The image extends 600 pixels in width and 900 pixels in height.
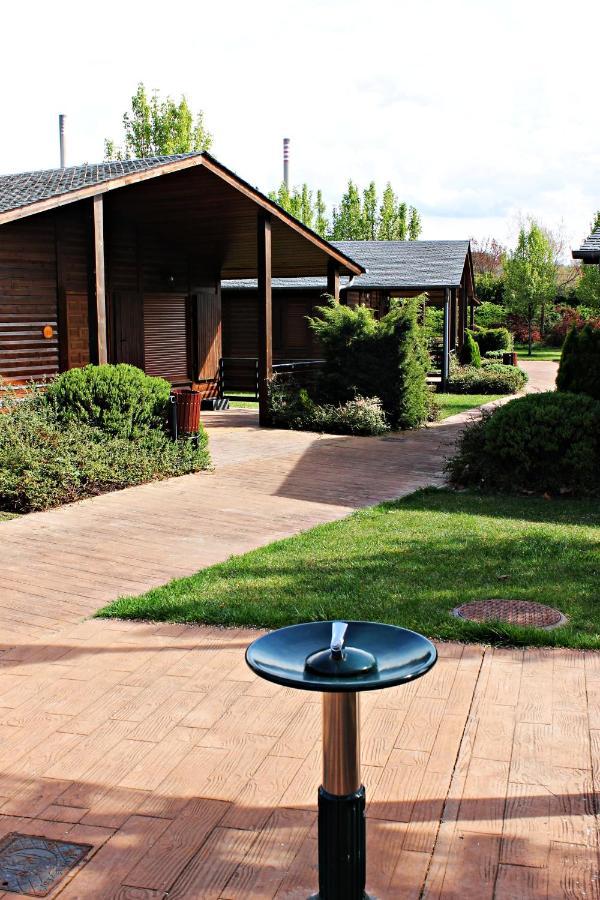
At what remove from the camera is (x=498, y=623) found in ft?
18.0

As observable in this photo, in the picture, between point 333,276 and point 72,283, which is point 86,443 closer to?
point 72,283

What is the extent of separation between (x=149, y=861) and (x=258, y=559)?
167 inches

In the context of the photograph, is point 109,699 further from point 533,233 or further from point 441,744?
point 533,233

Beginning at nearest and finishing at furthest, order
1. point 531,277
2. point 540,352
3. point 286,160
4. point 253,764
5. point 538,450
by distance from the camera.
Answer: point 253,764, point 538,450, point 531,277, point 540,352, point 286,160

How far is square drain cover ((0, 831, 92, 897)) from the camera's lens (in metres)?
3.05

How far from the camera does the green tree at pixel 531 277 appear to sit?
50000 millimetres

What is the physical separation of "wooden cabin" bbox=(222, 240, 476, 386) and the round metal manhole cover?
822 inches

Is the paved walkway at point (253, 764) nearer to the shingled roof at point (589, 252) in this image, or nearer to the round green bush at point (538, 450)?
the round green bush at point (538, 450)

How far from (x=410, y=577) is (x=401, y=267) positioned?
2412 centimetres

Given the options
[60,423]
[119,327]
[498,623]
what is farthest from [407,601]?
[119,327]

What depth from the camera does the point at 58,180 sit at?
14828 mm

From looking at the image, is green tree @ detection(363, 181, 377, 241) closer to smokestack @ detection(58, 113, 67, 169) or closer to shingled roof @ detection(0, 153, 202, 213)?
smokestack @ detection(58, 113, 67, 169)

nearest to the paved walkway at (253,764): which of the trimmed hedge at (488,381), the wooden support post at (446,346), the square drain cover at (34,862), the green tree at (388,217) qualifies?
the square drain cover at (34,862)

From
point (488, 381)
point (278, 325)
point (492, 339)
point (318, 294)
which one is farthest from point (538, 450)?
point (492, 339)
